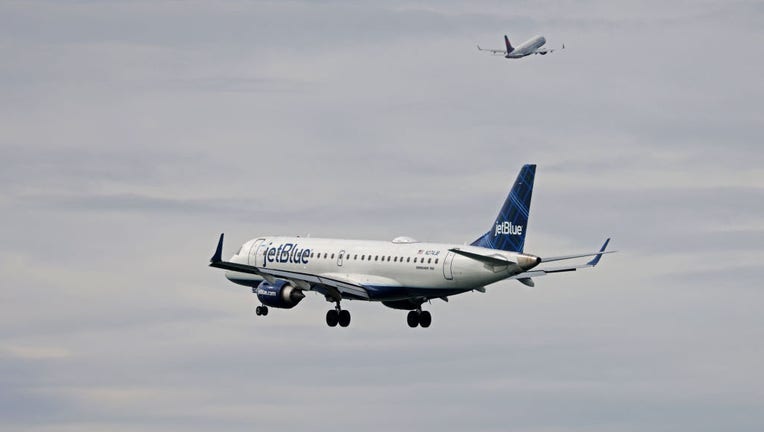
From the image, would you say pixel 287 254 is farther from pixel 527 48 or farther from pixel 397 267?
pixel 527 48

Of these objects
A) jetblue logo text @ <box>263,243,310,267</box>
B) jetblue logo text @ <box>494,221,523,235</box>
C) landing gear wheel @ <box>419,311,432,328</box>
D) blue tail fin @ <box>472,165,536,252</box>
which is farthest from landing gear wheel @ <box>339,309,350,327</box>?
jetblue logo text @ <box>494,221,523,235</box>

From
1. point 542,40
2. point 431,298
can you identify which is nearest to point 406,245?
point 431,298

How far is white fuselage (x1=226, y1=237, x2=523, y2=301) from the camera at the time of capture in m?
106

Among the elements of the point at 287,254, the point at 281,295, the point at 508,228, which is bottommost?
the point at 281,295

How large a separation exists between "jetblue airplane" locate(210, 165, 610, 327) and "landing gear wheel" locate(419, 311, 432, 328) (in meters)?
0.07

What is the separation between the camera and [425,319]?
114688 millimetres

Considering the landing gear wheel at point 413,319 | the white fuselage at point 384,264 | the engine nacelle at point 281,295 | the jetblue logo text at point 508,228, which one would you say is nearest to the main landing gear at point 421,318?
the landing gear wheel at point 413,319

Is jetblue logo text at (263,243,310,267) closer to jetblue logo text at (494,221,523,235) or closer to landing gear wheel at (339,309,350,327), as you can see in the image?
landing gear wheel at (339,309,350,327)

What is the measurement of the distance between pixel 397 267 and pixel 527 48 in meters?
72.7

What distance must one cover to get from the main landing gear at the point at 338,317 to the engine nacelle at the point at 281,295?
272 centimetres

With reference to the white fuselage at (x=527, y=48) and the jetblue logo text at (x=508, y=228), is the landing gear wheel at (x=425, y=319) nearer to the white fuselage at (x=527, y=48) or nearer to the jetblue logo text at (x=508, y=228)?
the jetblue logo text at (x=508, y=228)

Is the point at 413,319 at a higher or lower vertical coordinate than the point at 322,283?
lower

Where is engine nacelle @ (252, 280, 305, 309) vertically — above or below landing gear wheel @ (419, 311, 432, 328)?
above

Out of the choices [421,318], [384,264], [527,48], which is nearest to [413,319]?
[421,318]
